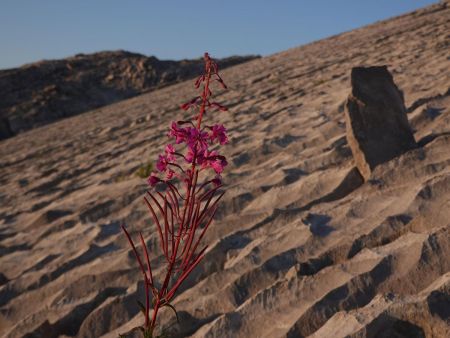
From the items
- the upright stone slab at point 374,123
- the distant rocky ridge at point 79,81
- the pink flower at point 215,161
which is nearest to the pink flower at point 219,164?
the pink flower at point 215,161

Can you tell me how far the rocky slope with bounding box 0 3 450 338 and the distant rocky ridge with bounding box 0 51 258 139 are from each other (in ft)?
60.5

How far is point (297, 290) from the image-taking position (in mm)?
2070

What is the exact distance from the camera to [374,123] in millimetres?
3152

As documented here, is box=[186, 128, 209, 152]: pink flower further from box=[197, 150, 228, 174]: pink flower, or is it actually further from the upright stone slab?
the upright stone slab

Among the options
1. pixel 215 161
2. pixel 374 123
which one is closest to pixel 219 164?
pixel 215 161

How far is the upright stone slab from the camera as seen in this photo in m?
3.05

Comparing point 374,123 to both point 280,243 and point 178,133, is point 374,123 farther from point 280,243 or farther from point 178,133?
point 178,133

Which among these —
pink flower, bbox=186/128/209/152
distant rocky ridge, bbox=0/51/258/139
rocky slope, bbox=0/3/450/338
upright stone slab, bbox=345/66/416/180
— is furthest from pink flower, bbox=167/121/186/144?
distant rocky ridge, bbox=0/51/258/139

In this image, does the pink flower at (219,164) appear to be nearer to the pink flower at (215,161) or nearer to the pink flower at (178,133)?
the pink flower at (215,161)

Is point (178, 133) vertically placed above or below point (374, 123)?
above

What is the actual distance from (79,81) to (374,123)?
27652 millimetres

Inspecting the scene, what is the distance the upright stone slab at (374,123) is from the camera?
10.0 ft

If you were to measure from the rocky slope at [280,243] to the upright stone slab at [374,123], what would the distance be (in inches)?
3.9

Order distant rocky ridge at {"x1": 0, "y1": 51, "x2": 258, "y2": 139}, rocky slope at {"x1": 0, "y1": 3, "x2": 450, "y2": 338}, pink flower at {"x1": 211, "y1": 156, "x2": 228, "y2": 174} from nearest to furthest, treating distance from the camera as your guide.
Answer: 1. pink flower at {"x1": 211, "y1": 156, "x2": 228, "y2": 174}
2. rocky slope at {"x1": 0, "y1": 3, "x2": 450, "y2": 338}
3. distant rocky ridge at {"x1": 0, "y1": 51, "x2": 258, "y2": 139}
